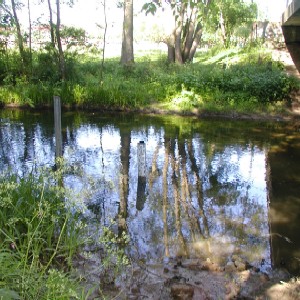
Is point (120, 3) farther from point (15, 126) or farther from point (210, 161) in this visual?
point (210, 161)

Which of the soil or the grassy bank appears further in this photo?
the grassy bank

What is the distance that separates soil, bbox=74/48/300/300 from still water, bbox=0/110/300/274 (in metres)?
0.27

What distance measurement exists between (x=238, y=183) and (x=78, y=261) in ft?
14.7

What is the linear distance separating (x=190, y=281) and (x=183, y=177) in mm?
4020

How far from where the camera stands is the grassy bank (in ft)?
46.6

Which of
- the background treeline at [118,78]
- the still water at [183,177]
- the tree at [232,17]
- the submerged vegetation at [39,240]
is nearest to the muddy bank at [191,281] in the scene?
the submerged vegetation at [39,240]

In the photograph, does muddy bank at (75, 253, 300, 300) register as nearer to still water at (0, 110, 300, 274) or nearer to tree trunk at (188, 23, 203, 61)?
still water at (0, 110, 300, 274)

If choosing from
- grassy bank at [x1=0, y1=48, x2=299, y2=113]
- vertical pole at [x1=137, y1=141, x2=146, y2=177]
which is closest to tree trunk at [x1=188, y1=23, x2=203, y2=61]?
grassy bank at [x1=0, y1=48, x2=299, y2=113]

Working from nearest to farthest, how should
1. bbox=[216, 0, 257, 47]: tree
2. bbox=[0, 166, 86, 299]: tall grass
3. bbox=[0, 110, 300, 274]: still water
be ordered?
bbox=[0, 166, 86, 299]: tall grass, bbox=[0, 110, 300, 274]: still water, bbox=[216, 0, 257, 47]: tree

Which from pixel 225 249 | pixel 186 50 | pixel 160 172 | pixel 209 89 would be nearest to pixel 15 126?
pixel 160 172

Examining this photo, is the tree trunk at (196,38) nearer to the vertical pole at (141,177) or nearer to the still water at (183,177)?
the still water at (183,177)

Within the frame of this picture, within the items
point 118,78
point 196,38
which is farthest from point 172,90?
point 196,38

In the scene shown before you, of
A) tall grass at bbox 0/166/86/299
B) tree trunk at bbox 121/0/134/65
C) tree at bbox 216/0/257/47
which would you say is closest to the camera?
tall grass at bbox 0/166/86/299

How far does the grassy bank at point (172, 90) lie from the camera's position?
14.2 metres
